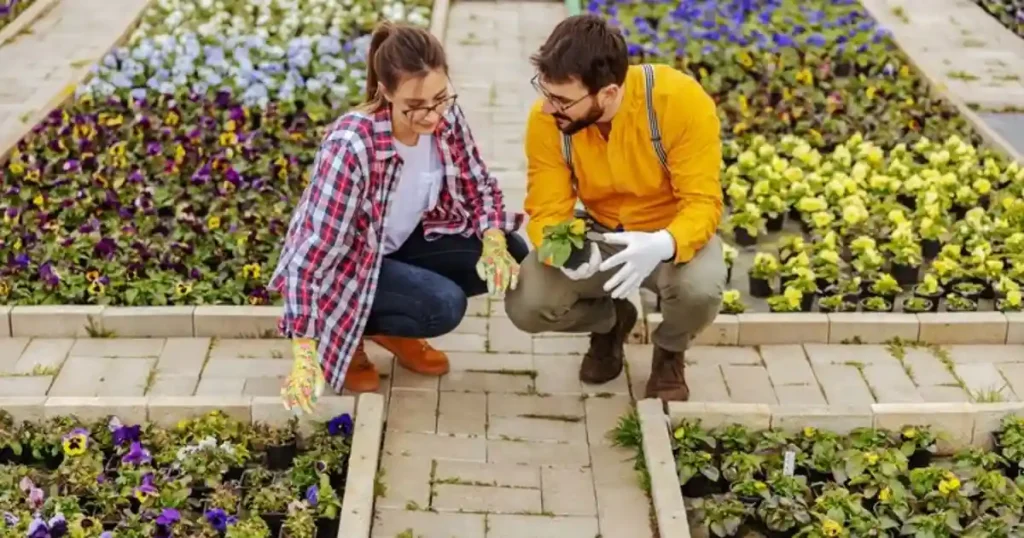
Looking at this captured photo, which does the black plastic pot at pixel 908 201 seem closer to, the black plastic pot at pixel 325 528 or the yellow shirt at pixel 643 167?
the yellow shirt at pixel 643 167

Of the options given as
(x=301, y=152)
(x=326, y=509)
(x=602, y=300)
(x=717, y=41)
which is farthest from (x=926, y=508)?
(x=717, y=41)

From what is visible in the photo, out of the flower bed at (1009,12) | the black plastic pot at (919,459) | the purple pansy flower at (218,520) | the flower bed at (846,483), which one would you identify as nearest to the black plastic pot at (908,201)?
the flower bed at (846,483)

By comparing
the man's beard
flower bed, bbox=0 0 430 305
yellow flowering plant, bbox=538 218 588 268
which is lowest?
flower bed, bbox=0 0 430 305

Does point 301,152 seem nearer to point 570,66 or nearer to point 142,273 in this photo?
point 142,273

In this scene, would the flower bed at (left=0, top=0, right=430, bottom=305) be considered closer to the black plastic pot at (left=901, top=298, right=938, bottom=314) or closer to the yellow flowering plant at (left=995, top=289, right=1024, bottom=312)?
the black plastic pot at (left=901, top=298, right=938, bottom=314)

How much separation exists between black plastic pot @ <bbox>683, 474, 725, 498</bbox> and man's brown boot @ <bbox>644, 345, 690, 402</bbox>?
1.39 feet

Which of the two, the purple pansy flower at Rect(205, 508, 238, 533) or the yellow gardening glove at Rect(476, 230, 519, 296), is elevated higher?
the yellow gardening glove at Rect(476, 230, 519, 296)

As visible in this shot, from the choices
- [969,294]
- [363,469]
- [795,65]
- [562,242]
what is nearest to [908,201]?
[969,294]

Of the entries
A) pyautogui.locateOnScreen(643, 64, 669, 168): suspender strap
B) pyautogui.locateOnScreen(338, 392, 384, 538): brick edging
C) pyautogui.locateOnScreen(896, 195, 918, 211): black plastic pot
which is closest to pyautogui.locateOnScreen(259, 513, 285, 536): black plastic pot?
pyautogui.locateOnScreen(338, 392, 384, 538): brick edging

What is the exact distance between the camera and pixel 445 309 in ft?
12.3

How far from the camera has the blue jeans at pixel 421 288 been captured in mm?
3740

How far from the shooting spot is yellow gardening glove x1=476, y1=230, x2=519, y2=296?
3738 mm

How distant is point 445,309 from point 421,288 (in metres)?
0.10

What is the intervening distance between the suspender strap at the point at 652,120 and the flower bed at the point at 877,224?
39.4 inches
